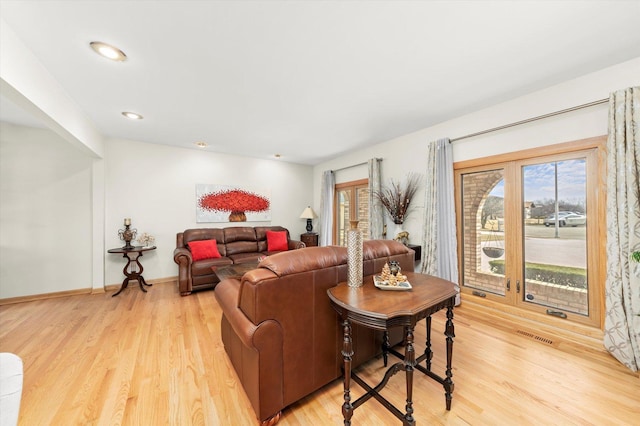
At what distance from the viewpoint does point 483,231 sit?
2938mm

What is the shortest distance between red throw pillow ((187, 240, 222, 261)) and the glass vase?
10.8ft

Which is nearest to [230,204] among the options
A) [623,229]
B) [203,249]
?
[203,249]

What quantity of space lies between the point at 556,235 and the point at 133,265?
600 centimetres

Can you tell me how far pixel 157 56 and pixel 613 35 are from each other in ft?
11.3

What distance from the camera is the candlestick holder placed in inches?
150

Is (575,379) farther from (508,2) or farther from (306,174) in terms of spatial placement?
(306,174)

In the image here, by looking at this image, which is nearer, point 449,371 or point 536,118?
point 449,371

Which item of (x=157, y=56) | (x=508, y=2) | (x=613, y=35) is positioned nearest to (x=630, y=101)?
(x=613, y=35)

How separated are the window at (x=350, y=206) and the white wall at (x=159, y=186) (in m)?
1.92

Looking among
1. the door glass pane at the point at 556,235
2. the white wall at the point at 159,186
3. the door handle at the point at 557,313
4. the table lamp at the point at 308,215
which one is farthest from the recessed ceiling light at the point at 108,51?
the door handle at the point at 557,313

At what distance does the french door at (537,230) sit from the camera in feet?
7.18

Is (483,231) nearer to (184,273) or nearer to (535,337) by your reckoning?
(535,337)

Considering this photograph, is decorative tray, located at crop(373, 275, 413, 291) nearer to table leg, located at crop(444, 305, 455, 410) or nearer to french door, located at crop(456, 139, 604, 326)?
table leg, located at crop(444, 305, 455, 410)

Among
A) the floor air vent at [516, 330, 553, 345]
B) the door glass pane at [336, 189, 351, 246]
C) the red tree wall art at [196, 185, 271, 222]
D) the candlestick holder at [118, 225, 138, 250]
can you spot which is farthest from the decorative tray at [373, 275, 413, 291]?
the red tree wall art at [196, 185, 271, 222]
